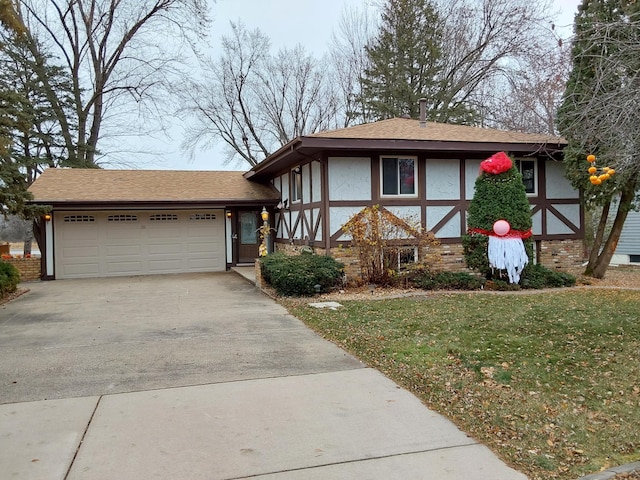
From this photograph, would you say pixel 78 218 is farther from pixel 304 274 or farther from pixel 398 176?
pixel 398 176

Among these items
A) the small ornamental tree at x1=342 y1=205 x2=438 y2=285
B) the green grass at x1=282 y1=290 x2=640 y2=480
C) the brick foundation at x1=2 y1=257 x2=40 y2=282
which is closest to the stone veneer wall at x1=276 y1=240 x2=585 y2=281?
the small ornamental tree at x1=342 y1=205 x2=438 y2=285

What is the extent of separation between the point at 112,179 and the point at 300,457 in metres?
16.9

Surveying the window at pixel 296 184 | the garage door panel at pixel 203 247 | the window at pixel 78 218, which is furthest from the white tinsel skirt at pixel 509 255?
the window at pixel 78 218

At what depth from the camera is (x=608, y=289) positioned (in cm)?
1136

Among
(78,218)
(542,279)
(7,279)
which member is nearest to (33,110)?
(78,218)

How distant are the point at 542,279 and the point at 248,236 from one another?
34.2 ft

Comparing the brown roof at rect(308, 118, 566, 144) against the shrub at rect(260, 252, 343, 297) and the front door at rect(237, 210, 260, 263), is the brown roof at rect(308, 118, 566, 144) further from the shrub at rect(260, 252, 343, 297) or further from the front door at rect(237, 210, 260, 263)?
the front door at rect(237, 210, 260, 263)

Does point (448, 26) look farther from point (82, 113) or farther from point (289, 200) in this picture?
point (82, 113)

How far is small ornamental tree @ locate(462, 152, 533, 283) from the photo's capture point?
11328mm

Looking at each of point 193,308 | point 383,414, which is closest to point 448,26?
point 193,308

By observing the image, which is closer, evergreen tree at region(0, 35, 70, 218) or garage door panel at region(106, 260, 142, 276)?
garage door panel at region(106, 260, 142, 276)

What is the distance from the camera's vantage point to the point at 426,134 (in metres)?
12.7

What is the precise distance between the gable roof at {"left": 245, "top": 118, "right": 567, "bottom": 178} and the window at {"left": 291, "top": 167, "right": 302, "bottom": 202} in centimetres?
38

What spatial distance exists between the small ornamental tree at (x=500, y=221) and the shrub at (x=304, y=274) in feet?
11.2
